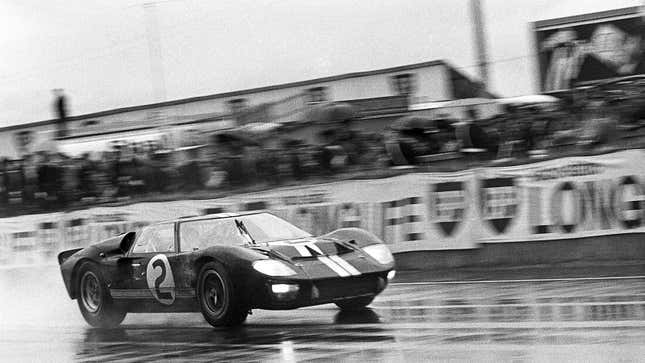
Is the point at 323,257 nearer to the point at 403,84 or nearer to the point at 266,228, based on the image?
the point at 266,228

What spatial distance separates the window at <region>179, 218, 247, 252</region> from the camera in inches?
374

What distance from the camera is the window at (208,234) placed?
31.2ft

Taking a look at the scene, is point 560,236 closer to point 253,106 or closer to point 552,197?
point 552,197

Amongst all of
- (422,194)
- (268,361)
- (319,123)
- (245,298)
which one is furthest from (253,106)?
(268,361)

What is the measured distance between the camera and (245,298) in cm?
876

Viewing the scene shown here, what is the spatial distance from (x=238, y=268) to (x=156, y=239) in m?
1.59

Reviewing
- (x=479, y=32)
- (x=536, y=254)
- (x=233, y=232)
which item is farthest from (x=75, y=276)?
(x=479, y=32)

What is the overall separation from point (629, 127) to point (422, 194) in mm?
3210

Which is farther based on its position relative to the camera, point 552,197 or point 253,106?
point 253,106

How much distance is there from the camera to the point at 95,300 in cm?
1064

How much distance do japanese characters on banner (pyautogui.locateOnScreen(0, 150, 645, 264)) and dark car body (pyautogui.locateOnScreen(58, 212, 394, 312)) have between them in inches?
172

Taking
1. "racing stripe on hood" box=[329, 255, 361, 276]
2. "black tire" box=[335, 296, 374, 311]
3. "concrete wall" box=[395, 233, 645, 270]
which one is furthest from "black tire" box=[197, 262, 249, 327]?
"concrete wall" box=[395, 233, 645, 270]

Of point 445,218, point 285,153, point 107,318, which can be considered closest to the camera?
point 107,318

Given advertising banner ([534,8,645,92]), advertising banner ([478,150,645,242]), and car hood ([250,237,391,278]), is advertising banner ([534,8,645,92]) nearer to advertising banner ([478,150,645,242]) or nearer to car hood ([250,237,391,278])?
advertising banner ([478,150,645,242])
